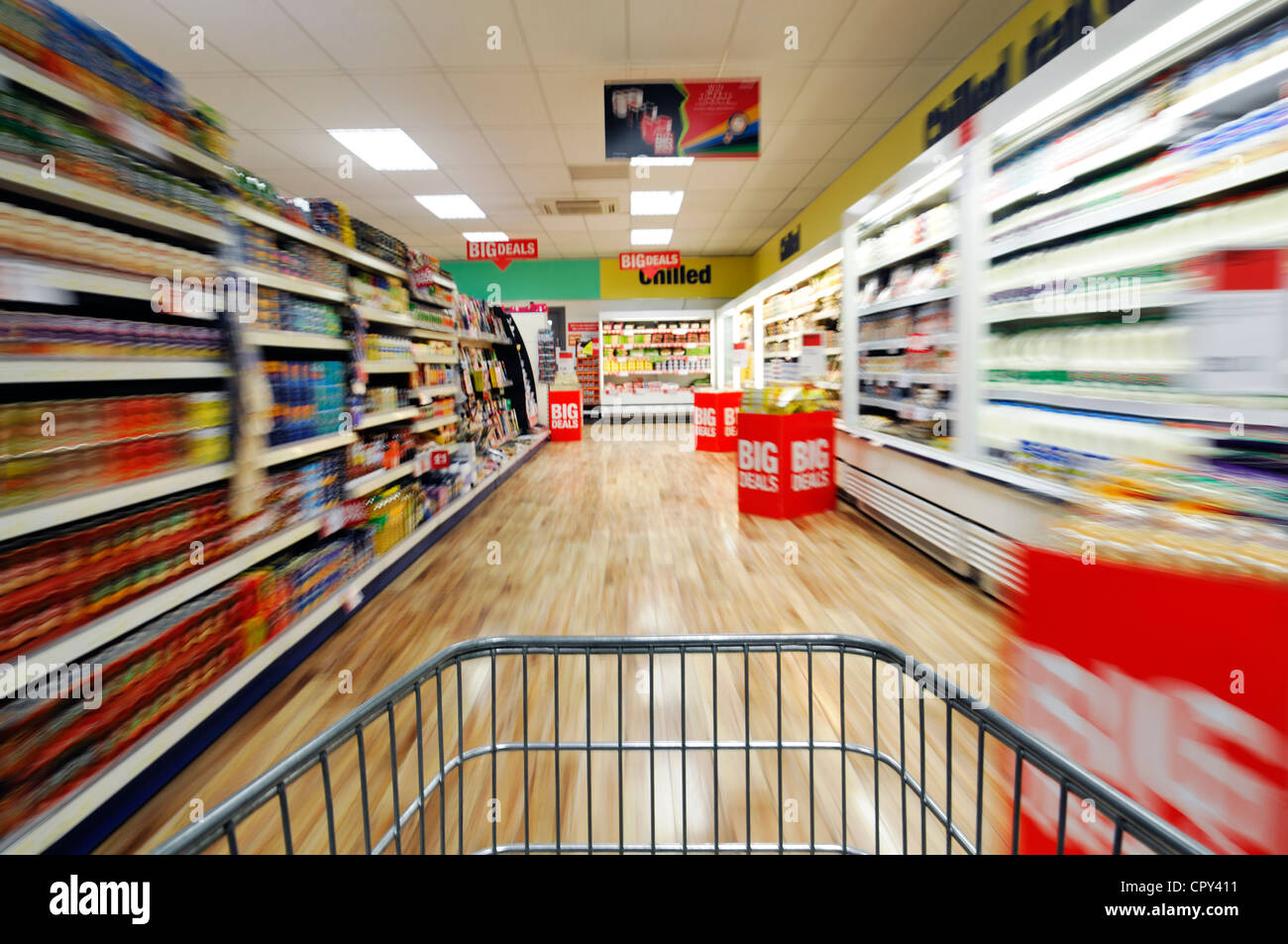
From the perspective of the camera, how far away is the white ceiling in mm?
4262

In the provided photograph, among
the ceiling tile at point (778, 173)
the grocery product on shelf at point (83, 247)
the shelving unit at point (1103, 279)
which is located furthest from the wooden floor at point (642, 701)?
the ceiling tile at point (778, 173)

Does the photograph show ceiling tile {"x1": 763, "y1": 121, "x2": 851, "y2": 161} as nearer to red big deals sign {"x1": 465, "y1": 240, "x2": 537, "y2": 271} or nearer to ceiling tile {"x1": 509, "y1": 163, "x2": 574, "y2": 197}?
ceiling tile {"x1": 509, "y1": 163, "x2": 574, "y2": 197}

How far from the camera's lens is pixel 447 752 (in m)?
2.13

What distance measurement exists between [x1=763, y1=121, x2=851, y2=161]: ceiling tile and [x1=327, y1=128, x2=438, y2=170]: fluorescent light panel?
12.7 ft

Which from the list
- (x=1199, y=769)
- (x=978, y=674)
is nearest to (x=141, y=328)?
(x=1199, y=769)

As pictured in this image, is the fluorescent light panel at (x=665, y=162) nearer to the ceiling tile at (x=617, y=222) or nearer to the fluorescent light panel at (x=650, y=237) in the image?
the ceiling tile at (x=617, y=222)

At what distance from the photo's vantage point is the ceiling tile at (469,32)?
4160mm

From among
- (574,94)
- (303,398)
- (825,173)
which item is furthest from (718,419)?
(303,398)

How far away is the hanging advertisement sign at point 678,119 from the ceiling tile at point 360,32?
1.53 m

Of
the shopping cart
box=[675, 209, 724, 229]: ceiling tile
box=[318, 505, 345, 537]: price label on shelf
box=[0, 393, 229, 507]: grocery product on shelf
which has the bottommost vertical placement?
the shopping cart

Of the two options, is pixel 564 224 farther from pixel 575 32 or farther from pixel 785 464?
pixel 785 464

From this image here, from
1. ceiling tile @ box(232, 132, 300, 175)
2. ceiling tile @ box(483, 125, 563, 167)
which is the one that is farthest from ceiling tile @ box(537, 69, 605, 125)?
ceiling tile @ box(232, 132, 300, 175)

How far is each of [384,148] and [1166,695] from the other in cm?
783

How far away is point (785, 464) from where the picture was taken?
5434 millimetres
